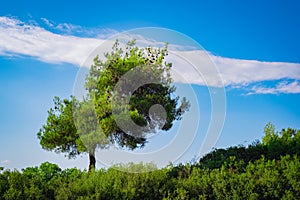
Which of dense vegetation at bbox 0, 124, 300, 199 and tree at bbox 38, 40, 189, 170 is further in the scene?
tree at bbox 38, 40, 189, 170

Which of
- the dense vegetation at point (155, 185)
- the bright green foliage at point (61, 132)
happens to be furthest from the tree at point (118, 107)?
the dense vegetation at point (155, 185)

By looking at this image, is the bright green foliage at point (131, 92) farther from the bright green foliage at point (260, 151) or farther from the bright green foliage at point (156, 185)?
the bright green foliage at point (156, 185)

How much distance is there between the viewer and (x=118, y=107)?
13.9 meters

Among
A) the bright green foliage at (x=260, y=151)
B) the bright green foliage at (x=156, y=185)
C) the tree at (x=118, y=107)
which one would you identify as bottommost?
the bright green foliage at (x=156, y=185)

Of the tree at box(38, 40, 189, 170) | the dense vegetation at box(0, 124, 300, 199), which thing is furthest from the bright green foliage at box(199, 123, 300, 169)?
the dense vegetation at box(0, 124, 300, 199)

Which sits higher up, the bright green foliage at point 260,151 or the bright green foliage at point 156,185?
the bright green foliage at point 260,151

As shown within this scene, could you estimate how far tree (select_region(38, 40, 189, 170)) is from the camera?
14242 millimetres

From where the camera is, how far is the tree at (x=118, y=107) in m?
14.2

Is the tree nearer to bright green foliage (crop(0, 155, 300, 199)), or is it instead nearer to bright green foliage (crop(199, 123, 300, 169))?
bright green foliage (crop(199, 123, 300, 169))

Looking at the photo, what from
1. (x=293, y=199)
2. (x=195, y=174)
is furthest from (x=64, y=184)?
(x=293, y=199)

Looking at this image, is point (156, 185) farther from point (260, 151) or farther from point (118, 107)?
point (260, 151)

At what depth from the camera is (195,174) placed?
31.2ft

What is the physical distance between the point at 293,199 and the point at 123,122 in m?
6.84

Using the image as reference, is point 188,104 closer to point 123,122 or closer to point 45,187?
point 123,122
